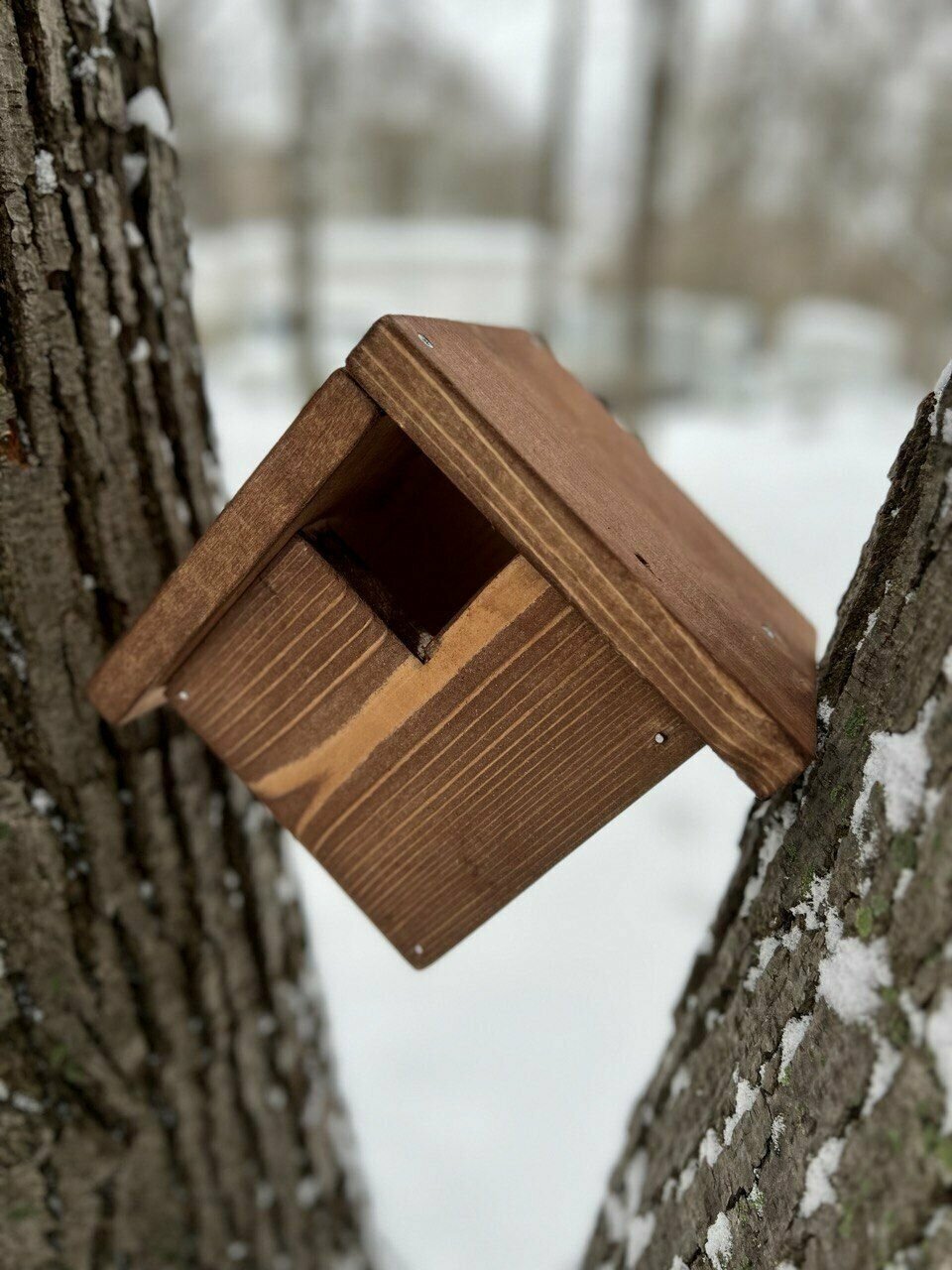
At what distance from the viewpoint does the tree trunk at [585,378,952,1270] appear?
0.73 m

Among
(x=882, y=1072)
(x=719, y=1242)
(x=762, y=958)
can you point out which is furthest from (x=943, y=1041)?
(x=719, y=1242)

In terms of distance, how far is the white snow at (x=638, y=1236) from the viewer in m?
1.21

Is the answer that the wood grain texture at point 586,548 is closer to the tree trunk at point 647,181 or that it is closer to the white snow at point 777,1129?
Result: the white snow at point 777,1129

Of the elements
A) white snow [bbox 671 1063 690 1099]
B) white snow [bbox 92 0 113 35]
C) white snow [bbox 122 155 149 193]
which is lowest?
white snow [bbox 671 1063 690 1099]

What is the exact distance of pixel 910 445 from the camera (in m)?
0.94

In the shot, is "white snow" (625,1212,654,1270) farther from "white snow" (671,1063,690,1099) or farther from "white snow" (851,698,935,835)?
"white snow" (851,698,935,835)

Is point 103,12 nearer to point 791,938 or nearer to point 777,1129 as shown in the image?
point 791,938

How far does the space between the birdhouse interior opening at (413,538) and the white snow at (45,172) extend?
1.67 ft

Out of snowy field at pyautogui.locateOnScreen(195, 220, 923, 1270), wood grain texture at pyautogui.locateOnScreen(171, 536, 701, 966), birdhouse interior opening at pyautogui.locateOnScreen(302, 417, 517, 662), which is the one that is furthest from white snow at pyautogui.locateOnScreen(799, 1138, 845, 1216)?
snowy field at pyautogui.locateOnScreen(195, 220, 923, 1270)

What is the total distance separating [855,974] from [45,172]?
1.20 metres

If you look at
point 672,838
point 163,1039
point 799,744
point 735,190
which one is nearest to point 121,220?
point 799,744

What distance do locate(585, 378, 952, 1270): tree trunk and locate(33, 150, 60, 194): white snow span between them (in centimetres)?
100

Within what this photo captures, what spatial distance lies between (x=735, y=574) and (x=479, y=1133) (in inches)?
75.4

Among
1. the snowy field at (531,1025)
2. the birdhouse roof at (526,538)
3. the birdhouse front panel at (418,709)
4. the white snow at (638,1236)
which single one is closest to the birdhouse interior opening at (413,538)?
the birdhouse front panel at (418,709)
